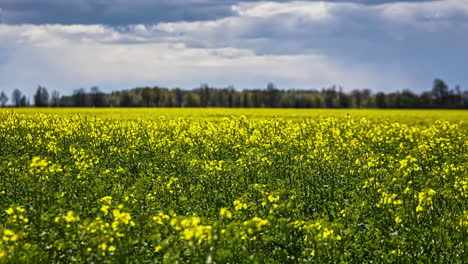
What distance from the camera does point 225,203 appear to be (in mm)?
11320

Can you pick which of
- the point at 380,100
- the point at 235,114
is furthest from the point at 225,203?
the point at 380,100

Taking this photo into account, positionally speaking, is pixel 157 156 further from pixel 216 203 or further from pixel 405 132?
pixel 405 132

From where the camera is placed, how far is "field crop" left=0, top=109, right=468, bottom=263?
7.23 metres

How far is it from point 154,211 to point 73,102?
186 metres

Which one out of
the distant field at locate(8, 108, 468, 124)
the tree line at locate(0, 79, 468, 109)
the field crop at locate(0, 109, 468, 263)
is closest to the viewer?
the field crop at locate(0, 109, 468, 263)

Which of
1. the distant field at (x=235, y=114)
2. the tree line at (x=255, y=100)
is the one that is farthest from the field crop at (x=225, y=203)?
the tree line at (x=255, y=100)

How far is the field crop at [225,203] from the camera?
7.23 metres

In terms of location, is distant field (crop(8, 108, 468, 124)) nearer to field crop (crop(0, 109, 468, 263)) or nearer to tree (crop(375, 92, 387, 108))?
field crop (crop(0, 109, 468, 263))

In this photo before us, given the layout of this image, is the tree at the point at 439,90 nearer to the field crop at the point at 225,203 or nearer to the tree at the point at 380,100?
the tree at the point at 380,100

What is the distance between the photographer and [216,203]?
450 inches

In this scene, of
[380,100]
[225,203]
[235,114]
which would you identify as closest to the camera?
[225,203]

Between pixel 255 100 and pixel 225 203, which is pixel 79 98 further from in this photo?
pixel 225 203

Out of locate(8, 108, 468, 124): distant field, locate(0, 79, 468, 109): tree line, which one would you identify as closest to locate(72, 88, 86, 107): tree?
locate(0, 79, 468, 109): tree line

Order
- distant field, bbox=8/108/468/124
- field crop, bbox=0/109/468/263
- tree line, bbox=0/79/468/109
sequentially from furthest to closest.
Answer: tree line, bbox=0/79/468/109 → distant field, bbox=8/108/468/124 → field crop, bbox=0/109/468/263
